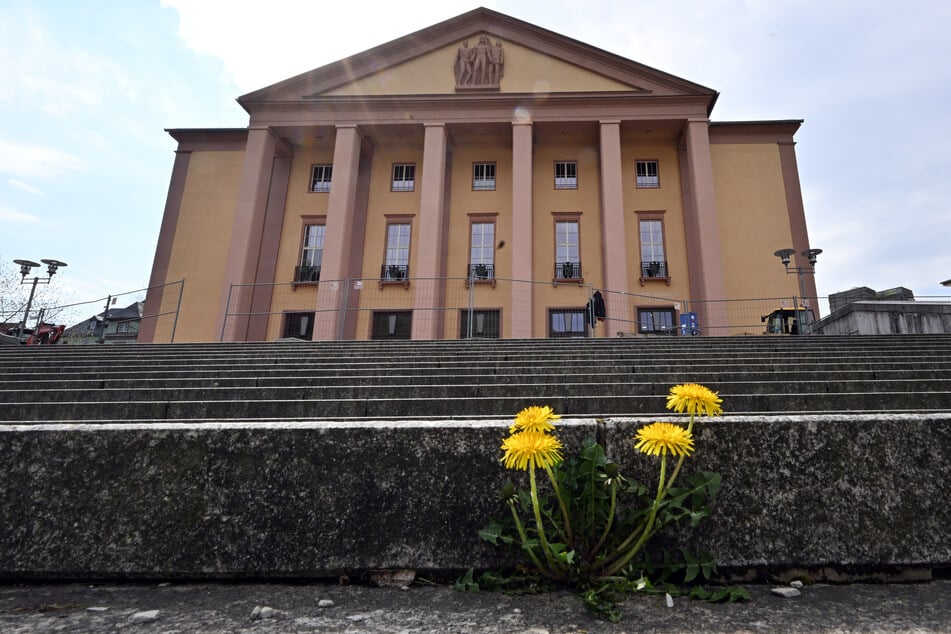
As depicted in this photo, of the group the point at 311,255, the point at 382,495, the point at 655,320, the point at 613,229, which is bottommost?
the point at 382,495

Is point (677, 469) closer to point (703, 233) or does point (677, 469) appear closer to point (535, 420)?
point (535, 420)

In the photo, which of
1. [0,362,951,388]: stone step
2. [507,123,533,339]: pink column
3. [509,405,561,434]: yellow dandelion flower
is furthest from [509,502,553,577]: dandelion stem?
[507,123,533,339]: pink column

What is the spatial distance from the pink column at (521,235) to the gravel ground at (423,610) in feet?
46.4

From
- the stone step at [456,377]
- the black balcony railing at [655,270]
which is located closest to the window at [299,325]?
the stone step at [456,377]

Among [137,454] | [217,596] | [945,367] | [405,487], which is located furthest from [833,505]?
[945,367]

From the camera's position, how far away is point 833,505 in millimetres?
1634

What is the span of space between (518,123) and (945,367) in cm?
1610

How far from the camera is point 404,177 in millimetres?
20688

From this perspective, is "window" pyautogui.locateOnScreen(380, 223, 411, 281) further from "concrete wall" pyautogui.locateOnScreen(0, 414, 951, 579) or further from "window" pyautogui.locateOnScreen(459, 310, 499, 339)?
"concrete wall" pyautogui.locateOnScreen(0, 414, 951, 579)

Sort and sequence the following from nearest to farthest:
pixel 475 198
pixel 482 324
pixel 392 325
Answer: pixel 392 325, pixel 482 324, pixel 475 198

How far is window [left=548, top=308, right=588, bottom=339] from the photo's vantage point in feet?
58.6

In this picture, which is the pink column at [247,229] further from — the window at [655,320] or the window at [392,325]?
the window at [655,320]

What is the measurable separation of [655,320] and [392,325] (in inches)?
402

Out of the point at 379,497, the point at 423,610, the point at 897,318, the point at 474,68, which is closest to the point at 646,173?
the point at 474,68
